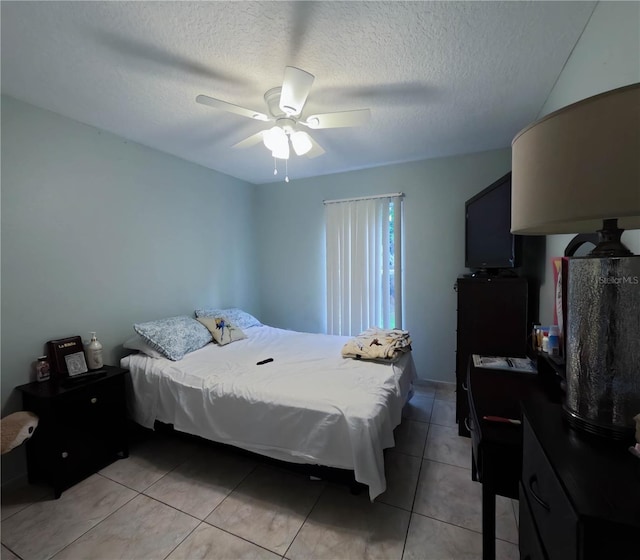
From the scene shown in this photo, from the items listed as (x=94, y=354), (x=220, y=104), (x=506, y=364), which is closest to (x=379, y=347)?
(x=506, y=364)

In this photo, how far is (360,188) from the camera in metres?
3.46

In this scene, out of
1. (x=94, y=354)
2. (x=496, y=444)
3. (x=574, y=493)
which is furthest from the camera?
(x=94, y=354)

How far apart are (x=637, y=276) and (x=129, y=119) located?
2.91m

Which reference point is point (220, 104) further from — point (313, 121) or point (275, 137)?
point (313, 121)

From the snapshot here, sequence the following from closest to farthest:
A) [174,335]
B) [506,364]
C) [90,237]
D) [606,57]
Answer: [606,57] < [506,364] < [90,237] < [174,335]

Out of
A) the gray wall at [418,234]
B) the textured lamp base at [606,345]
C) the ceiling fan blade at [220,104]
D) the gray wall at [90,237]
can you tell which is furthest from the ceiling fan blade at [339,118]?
the gray wall at [90,237]

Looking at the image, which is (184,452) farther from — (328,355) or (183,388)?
(328,355)

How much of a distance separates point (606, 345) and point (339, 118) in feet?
5.33

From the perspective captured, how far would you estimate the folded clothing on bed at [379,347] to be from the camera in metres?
2.27

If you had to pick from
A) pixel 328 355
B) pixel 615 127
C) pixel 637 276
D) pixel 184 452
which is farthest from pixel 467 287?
pixel 184 452

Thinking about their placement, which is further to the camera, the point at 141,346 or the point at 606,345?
the point at 141,346

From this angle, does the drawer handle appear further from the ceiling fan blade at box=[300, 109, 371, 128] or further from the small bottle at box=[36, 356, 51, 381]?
the small bottle at box=[36, 356, 51, 381]

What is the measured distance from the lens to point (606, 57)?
119 centimetres

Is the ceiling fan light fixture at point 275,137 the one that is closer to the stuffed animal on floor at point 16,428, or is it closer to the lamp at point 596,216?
the lamp at point 596,216
